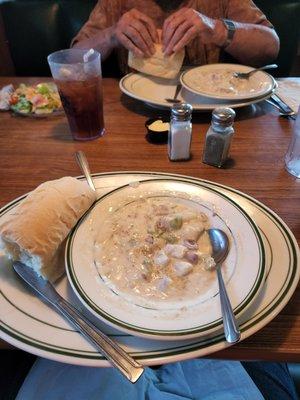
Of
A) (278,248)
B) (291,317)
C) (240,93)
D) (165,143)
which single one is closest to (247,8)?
(240,93)

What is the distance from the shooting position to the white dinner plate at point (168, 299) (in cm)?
49

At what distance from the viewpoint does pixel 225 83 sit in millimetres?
1261

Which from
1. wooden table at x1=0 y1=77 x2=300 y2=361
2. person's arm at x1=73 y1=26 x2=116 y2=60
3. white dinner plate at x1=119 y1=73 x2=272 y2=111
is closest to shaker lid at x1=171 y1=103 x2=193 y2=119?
wooden table at x1=0 y1=77 x2=300 y2=361

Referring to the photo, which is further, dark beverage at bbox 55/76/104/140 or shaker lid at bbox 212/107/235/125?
dark beverage at bbox 55/76/104/140

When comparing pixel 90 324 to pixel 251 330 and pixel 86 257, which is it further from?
pixel 251 330

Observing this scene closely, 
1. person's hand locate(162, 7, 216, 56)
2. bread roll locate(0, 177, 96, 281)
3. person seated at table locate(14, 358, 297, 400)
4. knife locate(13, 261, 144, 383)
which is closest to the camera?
knife locate(13, 261, 144, 383)

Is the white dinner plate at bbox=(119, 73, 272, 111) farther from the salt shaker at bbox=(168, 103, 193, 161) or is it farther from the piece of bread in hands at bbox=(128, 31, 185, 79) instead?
the salt shaker at bbox=(168, 103, 193, 161)

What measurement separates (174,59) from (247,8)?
2.04 feet

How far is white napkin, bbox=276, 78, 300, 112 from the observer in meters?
1.24

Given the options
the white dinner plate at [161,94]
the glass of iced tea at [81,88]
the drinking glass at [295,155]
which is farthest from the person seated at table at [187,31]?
the drinking glass at [295,155]

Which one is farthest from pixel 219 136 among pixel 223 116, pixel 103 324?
pixel 103 324

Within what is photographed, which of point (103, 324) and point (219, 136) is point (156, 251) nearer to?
point (103, 324)

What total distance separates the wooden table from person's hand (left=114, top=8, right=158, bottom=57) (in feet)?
0.71

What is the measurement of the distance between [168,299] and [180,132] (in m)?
0.54
